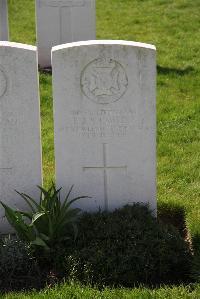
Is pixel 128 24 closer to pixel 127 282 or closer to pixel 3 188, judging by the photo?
pixel 3 188

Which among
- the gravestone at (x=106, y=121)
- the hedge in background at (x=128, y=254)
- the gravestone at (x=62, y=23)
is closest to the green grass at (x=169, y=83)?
the hedge in background at (x=128, y=254)

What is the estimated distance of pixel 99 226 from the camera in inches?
191

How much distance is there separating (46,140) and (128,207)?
2.34 m

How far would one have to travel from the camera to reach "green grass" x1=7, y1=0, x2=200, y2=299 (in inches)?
230

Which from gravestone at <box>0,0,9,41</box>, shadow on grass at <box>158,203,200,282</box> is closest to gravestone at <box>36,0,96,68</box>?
gravestone at <box>0,0,9,41</box>

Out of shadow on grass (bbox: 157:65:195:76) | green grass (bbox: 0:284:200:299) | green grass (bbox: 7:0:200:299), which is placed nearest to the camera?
green grass (bbox: 0:284:200:299)

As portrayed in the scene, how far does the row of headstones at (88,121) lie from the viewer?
489cm

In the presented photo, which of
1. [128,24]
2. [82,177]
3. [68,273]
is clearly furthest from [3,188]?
[128,24]

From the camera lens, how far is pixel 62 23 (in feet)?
33.2

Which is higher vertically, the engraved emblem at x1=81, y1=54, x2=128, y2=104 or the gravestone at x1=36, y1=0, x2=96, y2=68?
the gravestone at x1=36, y1=0, x2=96, y2=68

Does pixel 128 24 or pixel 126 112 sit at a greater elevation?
pixel 128 24

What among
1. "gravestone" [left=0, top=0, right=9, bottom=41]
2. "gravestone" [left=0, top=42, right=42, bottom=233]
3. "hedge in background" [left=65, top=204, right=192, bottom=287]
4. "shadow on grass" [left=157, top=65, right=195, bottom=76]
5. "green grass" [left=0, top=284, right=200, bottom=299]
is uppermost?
"gravestone" [left=0, top=0, right=9, bottom=41]

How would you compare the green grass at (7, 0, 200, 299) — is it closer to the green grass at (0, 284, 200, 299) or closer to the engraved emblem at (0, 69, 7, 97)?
the green grass at (0, 284, 200, 299)

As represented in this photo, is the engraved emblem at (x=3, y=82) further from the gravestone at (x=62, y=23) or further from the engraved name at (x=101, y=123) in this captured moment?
the gravestone at (x=62, y=23)
